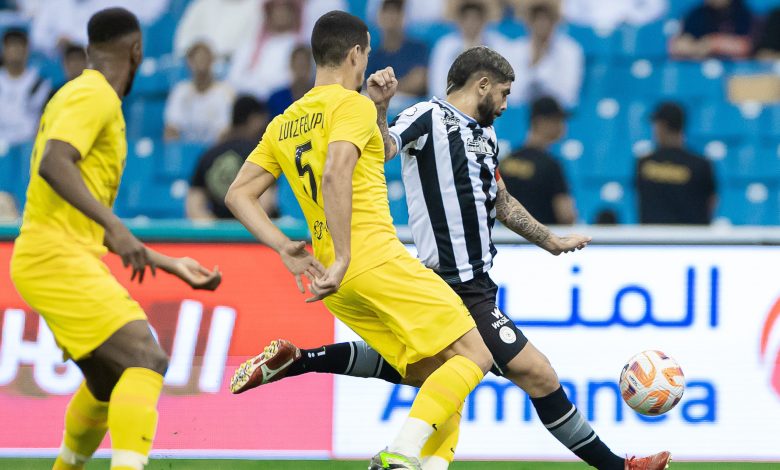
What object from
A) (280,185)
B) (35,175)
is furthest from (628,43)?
(35,175)

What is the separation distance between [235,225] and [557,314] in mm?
1813

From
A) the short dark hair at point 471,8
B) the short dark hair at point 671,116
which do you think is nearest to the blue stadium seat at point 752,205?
the short dark hair at point 671,116

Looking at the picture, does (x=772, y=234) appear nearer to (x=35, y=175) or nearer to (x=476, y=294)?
(x=476, y=294)

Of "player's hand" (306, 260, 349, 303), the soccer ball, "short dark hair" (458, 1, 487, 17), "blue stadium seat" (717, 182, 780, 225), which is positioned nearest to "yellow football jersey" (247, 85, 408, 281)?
"player's hand" (306, 260, 349, 303)

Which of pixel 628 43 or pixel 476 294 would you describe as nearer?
pixel 476 294

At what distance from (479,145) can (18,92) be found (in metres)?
7.40

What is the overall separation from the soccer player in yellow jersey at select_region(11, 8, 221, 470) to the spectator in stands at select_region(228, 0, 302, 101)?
7014 mm

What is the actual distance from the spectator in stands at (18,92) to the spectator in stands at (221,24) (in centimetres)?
150

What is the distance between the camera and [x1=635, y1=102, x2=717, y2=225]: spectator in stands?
988cm

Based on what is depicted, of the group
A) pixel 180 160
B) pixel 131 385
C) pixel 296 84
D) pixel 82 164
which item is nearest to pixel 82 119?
pixel 82 164

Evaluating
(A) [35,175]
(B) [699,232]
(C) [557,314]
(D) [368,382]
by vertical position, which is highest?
(A) [35,175]

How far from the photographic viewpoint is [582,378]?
21.9ft

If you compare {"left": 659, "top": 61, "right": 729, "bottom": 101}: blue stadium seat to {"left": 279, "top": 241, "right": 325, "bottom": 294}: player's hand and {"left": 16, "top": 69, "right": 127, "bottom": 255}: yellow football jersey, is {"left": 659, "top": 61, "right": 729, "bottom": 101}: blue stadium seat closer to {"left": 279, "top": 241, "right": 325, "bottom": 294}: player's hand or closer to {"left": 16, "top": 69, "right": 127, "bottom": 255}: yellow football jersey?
{"left": 279, "top": 241, "right": 325, "bottom": 294}: player's hand

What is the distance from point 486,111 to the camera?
569 centimetres
